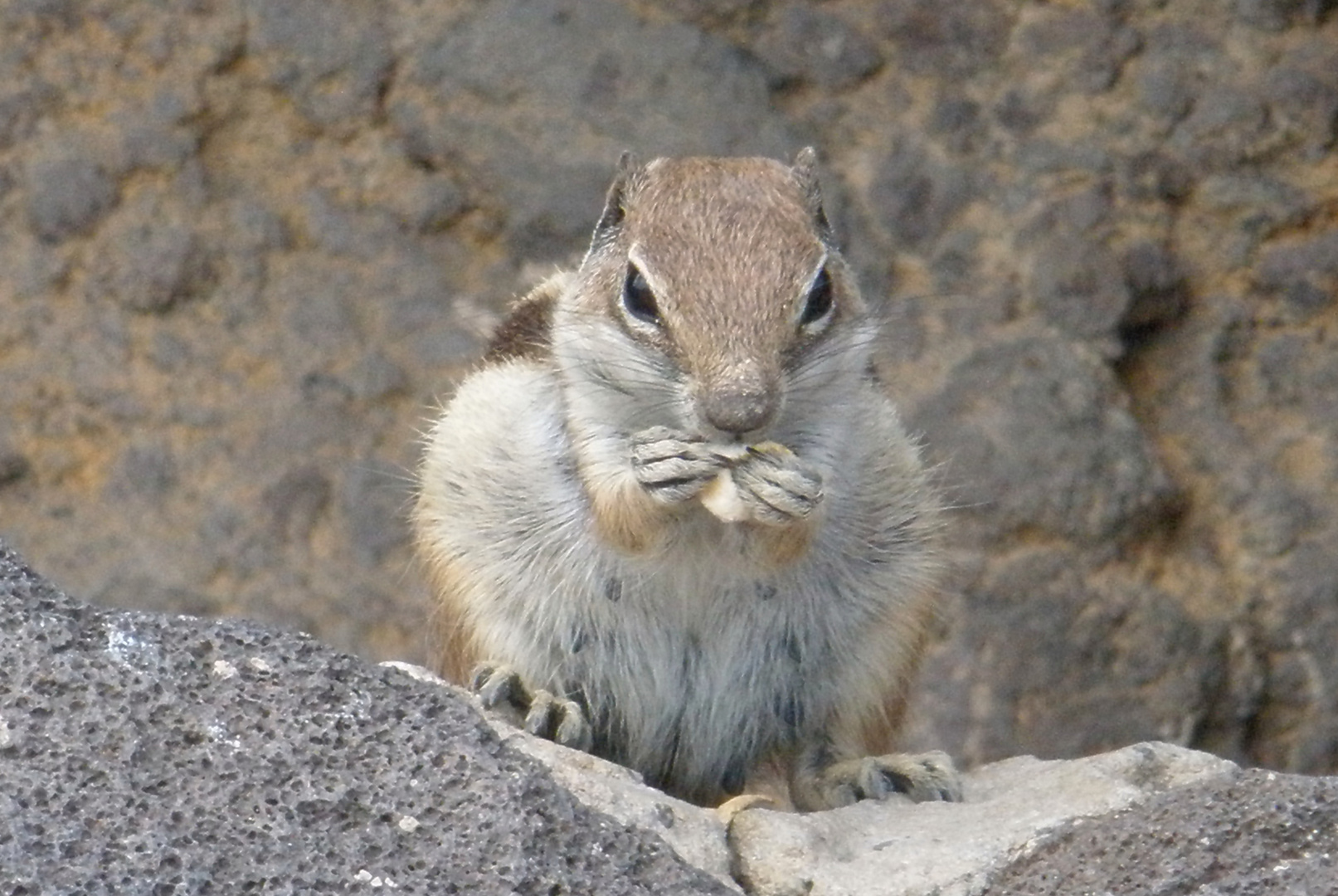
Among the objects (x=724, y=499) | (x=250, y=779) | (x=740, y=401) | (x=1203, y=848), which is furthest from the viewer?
(x=724, y=499)

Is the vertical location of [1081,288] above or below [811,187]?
above

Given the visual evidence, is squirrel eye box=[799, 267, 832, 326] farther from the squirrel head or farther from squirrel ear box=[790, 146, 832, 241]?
squirrel ear box=[790, 146, 832, 241]

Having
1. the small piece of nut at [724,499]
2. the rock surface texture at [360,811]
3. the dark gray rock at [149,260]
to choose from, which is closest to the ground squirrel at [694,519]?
the small piece of nut at [724,499]

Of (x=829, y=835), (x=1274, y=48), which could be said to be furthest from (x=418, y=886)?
(x=1274, y=48)

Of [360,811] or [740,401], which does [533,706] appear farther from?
[360,811]

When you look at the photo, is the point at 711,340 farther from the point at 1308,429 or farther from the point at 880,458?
the point at 1308,429

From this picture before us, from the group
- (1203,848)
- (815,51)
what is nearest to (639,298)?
(1203,848)

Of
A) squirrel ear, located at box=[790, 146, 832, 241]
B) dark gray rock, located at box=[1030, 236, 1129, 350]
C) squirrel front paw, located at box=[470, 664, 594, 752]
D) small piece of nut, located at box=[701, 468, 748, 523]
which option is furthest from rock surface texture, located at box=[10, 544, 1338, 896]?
dark gray rock, located at box=[1030, 236, 1129, 350]
